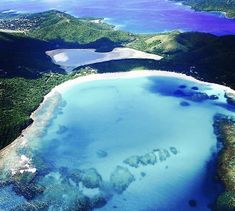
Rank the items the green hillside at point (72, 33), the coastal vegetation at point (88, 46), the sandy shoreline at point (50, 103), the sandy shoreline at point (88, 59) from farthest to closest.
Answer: the green hillside at point (72, 33) < the sandy shoreline at point (88, 59) < the coastal vegetation at point (88, 46) < the sandy shoreline at point (50, 103)

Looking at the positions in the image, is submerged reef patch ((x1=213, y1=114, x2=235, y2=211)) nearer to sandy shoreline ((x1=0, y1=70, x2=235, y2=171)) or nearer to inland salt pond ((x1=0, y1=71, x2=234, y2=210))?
inland salt pond ((x1=0, y1=71, x2=234, y2=210))

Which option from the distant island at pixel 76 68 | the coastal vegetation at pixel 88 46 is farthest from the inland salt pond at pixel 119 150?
the coastal vegetation at pixel 88 46

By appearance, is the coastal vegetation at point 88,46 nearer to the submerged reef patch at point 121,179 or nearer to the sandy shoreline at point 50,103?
the sandy shoreline at point 50,103

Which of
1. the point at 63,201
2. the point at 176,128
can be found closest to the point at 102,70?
the point at 176,128

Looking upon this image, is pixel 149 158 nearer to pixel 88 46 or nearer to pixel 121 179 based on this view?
pixel 121 179

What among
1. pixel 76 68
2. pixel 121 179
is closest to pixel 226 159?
pixel 121 179

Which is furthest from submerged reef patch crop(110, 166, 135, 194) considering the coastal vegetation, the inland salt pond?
the coastal vegetation
